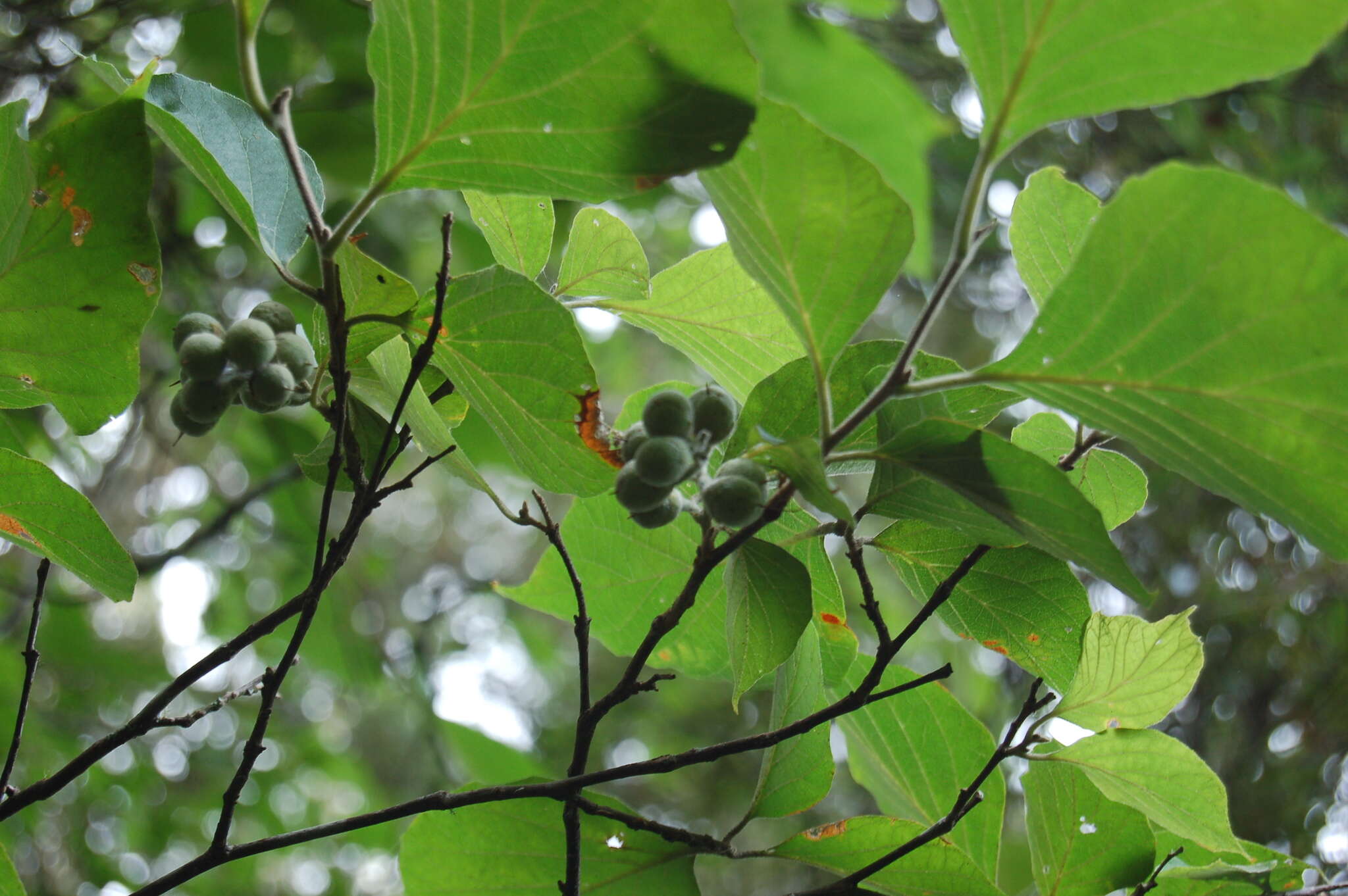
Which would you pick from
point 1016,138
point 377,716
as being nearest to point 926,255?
point 1016,138

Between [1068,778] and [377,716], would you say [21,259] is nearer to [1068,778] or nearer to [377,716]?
[1068,778]

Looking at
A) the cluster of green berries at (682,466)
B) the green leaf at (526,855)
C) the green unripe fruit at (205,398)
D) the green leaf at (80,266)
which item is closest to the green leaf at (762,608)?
the cluster of green berries at (682,466)

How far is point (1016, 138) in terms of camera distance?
0.68 metres

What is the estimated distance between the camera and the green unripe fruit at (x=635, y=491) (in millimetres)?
784

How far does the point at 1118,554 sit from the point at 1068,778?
2.01 feet

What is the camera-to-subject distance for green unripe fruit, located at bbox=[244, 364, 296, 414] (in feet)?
2.84

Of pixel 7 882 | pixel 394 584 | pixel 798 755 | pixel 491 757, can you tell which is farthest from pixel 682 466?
pixel 394 584

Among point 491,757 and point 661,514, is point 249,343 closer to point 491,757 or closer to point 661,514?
point 661,514

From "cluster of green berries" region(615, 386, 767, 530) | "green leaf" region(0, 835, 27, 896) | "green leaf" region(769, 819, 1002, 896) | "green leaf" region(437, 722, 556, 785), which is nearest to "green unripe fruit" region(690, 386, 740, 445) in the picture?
"cluster of green berries" region(615, 386, 767, 530)

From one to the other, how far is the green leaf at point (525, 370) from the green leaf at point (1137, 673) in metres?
0.59

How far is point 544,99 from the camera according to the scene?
739 mm

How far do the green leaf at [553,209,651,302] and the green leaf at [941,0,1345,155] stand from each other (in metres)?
0.44

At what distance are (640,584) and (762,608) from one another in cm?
33

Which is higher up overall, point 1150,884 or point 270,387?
point 270,387
